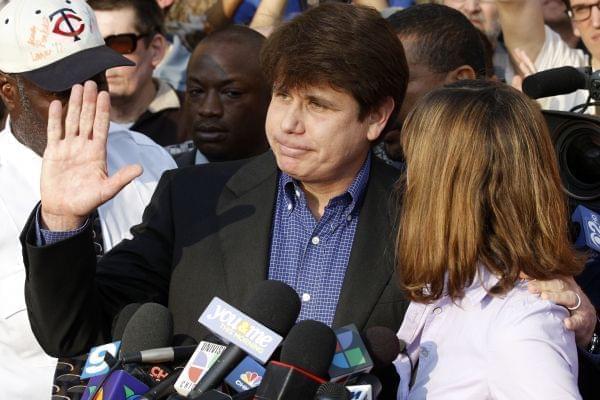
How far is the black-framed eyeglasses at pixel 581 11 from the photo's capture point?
5.24 m

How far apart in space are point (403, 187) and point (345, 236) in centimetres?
35

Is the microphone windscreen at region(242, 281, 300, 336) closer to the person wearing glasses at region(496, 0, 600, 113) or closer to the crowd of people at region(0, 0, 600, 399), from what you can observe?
the crowd of people at region(0, 0, 600, 399)

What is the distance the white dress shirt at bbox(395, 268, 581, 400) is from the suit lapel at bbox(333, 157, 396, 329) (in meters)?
0.38

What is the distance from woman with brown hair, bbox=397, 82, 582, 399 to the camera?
2666 mm

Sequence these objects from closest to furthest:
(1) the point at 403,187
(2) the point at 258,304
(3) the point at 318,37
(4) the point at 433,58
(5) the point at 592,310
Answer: (2) the point at 258,304, (5) the point at 592,310, (1) the point at 403,187, (3) the point at 318,37, (4) the point at 433,58

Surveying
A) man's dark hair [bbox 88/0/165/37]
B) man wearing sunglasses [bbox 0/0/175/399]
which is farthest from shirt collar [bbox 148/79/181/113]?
man wearing sunglasses [bbox 0/0/175/399]

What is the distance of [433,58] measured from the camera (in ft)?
14.6

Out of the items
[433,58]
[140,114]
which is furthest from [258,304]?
[140,114]

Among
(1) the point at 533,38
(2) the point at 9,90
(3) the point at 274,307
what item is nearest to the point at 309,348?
(3) the point at 274,307

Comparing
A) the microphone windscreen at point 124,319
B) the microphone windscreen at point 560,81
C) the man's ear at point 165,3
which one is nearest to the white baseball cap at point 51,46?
the microphone windscreen at point 124,319

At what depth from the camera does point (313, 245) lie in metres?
3.40

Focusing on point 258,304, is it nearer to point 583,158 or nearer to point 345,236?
point 345,236

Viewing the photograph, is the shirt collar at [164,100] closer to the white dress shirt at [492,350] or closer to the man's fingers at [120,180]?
the man's fingers at [120,180]

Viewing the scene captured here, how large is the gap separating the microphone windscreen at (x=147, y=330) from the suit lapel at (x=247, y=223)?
0.67 m
